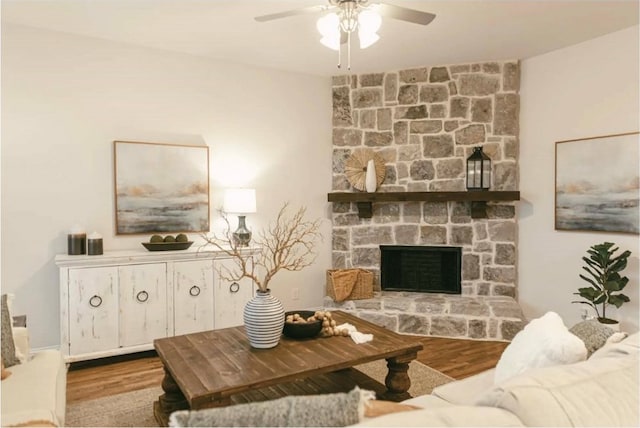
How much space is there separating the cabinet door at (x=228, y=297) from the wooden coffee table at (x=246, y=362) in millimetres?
1034

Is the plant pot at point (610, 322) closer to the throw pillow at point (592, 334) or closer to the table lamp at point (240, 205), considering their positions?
the throw pillow at point (592, 334)

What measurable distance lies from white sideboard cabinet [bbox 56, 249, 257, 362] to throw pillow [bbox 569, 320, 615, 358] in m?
2.74

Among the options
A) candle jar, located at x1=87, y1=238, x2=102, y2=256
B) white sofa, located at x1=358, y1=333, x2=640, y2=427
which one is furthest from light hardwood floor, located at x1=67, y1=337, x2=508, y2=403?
white sofa, located at x1=358, y1=333, x2=640, y2=427

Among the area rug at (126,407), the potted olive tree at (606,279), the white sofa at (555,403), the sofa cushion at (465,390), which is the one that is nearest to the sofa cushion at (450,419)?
the white sofa at (555,403)

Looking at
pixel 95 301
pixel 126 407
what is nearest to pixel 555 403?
pixel 126 407

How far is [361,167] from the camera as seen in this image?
15.8 ft

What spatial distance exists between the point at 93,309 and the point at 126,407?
91cm

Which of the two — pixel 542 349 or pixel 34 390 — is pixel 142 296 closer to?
pixel 34 390

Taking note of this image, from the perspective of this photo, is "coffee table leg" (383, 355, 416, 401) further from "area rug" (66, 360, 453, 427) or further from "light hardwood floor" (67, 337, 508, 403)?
"light hardwood floor" (67, 337, 508, 403)

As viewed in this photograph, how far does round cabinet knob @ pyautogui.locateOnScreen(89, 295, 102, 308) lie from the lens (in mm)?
3293

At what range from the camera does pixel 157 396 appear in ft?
9.42

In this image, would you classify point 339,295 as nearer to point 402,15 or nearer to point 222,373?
point 222,373

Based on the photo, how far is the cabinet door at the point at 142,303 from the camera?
3.41 m

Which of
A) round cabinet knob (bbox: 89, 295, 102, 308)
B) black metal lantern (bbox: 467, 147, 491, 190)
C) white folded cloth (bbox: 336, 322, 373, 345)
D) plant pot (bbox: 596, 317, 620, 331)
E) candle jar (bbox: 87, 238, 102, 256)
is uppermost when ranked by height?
black metal lantern (bbox: 467, 147, 491, 190)
